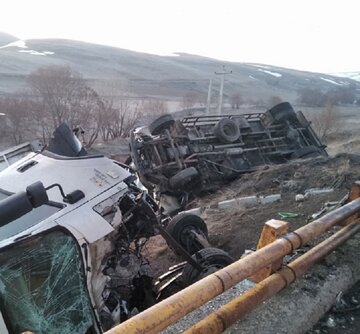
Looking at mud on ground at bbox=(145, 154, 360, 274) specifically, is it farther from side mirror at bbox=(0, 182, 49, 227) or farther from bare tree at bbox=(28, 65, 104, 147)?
bare tree at bbox=(28, 65, 104, 147)

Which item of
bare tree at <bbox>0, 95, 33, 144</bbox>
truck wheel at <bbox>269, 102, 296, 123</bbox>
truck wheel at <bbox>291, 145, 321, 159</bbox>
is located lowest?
bare tree at <bbox>0, 95, 33, 144</bbox>

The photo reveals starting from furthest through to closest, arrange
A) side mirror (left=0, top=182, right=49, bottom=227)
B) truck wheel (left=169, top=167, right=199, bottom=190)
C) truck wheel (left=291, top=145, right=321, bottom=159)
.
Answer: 1. truck wheel (left=291, top=145, right=321, bottom=159)
2. truck wheel (left=169, top=167, right=199, bottom=190)
3. side mirror (left=0, top=182, right=49, bottom=227)

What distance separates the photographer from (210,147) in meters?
11.0

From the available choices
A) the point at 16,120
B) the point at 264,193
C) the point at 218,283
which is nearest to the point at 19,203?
the point at 218,283

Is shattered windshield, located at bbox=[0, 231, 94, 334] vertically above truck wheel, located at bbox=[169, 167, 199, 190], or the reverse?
shattered windshield, located at bbox=[0, 231, 94, 334]

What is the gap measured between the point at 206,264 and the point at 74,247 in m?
2.00

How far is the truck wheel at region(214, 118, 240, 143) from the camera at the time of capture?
11.1m

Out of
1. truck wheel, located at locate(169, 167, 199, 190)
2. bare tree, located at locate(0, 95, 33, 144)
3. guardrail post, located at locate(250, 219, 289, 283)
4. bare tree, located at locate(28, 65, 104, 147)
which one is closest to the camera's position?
guardrail post, located at locate(250, 219, 289, 283)

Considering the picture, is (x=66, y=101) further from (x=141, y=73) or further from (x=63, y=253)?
(x=141, y=73)

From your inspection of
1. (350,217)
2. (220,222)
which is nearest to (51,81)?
(220,222)

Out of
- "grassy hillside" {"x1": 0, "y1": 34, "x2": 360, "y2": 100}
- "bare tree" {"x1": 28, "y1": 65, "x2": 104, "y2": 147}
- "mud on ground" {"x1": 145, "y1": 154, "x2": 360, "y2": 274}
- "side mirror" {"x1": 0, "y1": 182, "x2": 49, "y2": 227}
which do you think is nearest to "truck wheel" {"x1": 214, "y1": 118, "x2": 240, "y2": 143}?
"mud on ground" {"x1": 145, "y1": 154, "x2": 360, "y2": 274}

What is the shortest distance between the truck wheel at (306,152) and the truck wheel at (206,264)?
286 inches

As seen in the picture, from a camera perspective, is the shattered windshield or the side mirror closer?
the side mirror

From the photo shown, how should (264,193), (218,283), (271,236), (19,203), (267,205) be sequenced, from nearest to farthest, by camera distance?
(218,283), (19,203), (271,236), (267,205), (264,193)
